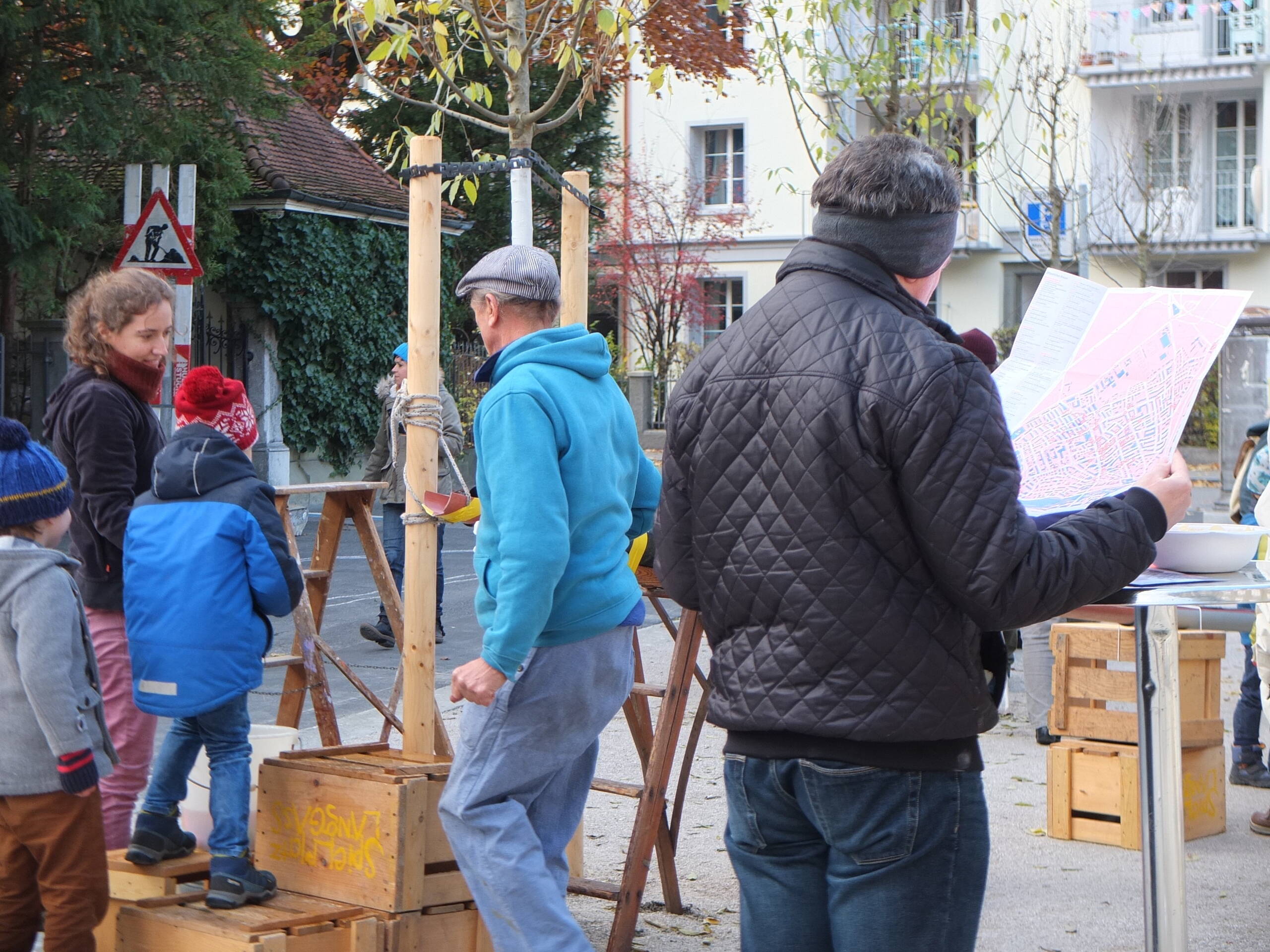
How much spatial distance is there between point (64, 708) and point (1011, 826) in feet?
13.0

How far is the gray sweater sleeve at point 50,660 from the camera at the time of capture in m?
3.46

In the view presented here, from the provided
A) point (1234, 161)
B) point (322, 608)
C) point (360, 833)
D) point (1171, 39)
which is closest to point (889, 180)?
point (360, 833)

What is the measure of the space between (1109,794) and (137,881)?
12.0ft

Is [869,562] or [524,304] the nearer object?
Result: [869,562]

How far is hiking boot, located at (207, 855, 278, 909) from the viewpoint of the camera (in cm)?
381

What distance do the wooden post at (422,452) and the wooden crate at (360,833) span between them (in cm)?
20

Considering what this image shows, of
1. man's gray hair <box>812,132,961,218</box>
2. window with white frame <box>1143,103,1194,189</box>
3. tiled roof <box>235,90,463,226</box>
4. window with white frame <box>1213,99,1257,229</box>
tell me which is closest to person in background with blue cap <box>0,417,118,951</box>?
man's gray hair <box>812,132,961,218</box>

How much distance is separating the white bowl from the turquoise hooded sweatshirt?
47.7 inches

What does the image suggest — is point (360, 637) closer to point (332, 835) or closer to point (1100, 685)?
point (1100, 685)

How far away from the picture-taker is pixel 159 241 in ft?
30.6

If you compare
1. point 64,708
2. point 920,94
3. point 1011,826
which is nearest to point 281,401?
point 920,94

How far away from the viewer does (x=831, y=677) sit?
2273mm

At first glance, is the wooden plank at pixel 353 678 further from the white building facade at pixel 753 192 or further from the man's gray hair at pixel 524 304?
the white building facade at pixel 753 192

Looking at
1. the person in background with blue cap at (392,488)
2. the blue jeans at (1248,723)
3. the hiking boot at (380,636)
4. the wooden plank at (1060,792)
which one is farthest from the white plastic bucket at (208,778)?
the hiking boot at (380,636)
